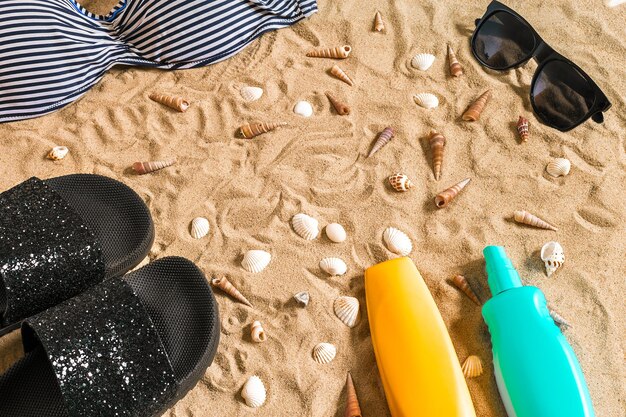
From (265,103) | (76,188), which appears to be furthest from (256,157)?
(76,188)

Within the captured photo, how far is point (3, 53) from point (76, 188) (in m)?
0.55

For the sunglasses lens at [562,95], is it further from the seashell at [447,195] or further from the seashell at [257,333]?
the seashell at [257,333]

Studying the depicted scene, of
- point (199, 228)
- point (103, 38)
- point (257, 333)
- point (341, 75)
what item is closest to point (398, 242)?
point (257, 333)

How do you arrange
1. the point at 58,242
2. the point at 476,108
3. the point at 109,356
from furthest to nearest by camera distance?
the point at 476,108, the point at 58,242, the point at 109,356

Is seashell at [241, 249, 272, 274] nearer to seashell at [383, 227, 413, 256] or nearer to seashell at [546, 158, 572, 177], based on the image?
seashell at [383, 227, 413, 256]

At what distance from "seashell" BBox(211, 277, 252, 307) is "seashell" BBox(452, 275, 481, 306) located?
0.55 metres

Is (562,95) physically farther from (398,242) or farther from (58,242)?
(58,242)

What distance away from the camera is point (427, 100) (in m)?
2.08

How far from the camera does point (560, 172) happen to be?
192cm

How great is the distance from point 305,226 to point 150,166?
52cm

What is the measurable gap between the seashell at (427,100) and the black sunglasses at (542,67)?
10.1 inches

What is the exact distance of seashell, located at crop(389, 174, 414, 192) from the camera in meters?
1.88

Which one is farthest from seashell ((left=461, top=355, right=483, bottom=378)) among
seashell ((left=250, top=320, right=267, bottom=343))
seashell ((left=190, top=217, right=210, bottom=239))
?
seashell ((left=190, top=217, right=210, bottom=239))

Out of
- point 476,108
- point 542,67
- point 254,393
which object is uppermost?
point 542,67
